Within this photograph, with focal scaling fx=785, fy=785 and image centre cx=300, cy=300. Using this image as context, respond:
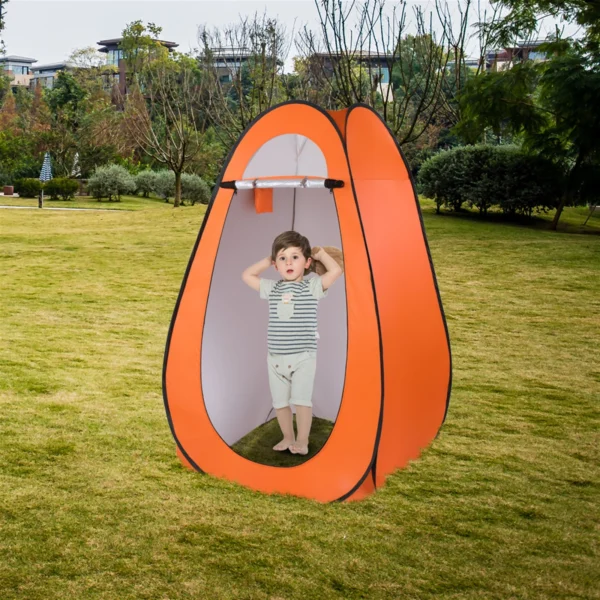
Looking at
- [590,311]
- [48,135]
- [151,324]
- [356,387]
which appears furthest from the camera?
[48,135]

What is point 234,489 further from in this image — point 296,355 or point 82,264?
point 82,264

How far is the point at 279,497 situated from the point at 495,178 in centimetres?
1147

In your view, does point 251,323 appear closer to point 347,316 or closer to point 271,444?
point 271,444

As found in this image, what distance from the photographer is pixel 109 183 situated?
2238 cm

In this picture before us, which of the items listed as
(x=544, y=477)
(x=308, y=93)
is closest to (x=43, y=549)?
(x=544, y=477)

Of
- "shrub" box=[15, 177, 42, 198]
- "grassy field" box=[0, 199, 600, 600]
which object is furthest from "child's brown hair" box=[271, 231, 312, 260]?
"shrub" box=[15, 177, 42, 198]

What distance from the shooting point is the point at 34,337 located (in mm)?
6258

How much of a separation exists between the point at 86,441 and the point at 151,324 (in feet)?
9.91


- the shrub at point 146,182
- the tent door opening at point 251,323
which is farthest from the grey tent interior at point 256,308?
the shrub at point 146,182

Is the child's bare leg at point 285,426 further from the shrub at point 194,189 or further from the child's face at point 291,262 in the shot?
the shrub at point 194,189

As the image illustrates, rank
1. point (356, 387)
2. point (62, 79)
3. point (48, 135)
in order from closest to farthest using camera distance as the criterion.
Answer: point (356, 387) → point (48, 135) → point (62, 79)

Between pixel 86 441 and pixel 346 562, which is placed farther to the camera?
pixel 86 441

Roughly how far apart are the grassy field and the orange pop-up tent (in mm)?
169

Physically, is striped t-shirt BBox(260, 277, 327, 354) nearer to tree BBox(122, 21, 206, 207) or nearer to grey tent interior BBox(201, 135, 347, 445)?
grey tent interior BBox(201, 135, 347, 445)
